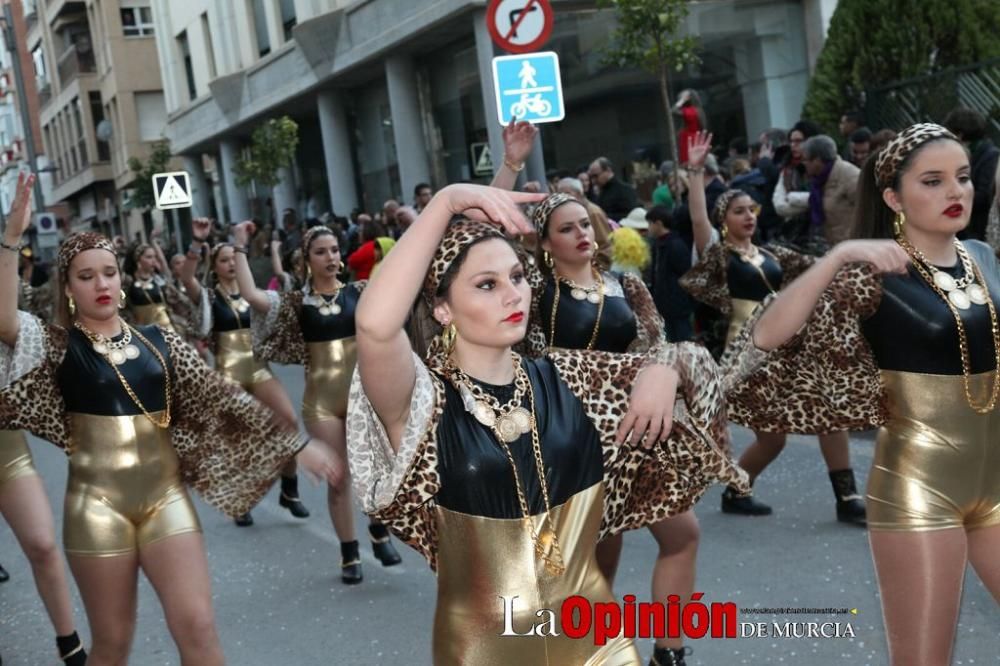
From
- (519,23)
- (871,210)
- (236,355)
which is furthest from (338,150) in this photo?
(871,210)

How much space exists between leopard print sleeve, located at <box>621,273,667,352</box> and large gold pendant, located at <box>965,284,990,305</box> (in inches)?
90.6

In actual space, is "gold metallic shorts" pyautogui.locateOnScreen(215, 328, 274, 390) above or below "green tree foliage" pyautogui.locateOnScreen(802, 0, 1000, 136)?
below

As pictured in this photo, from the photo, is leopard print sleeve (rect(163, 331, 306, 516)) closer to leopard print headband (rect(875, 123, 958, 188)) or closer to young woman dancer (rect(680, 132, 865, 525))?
leopard print headband (rect(875, 123, 958, 188))

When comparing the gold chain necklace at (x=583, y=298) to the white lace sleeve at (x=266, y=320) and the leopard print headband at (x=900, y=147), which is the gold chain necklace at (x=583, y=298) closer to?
the leopard print headband at (x=900, y=147)

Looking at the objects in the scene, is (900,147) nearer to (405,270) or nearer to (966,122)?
(405,270)

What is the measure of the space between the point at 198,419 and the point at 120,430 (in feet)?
0.98

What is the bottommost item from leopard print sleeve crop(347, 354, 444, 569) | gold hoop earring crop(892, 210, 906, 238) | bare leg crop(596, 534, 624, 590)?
bare leg crop(596, 534, 624, 590)

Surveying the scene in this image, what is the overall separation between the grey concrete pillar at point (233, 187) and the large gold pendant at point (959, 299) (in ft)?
107

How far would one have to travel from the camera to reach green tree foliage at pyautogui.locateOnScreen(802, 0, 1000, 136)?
46.0 ft

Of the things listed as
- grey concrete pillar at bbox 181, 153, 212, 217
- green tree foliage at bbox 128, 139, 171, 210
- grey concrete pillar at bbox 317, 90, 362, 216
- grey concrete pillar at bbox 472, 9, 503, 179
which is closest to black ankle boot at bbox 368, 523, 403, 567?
grey concrete pillar at bbox 472, 9, 503, 179

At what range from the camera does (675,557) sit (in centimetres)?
484

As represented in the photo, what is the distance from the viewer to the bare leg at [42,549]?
5.87 metres

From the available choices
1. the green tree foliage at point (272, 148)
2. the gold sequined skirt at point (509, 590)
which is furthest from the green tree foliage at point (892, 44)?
the green tree foliage at point (272, 148)

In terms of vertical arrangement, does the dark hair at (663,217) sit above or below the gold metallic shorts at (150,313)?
above
